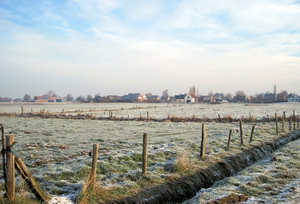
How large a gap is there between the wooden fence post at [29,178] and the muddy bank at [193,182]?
1965mm

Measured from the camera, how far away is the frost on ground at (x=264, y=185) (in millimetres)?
6230

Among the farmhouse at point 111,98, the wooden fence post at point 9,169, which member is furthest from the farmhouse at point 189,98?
the wooden fence post at point 9,169

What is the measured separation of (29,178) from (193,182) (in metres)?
5.38

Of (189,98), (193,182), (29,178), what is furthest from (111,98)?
(29,178)

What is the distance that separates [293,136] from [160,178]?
16218mm

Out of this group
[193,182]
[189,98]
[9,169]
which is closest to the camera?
[9,169]

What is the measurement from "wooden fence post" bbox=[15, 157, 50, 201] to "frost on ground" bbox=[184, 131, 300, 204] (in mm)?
4084

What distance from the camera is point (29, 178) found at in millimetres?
4910

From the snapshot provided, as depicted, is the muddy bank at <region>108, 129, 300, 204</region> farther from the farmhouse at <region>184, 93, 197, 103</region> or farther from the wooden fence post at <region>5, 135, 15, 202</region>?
the farmhouse at <region>184, 93, 197, 103</region>

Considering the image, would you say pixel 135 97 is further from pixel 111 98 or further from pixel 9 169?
pixel 9 169

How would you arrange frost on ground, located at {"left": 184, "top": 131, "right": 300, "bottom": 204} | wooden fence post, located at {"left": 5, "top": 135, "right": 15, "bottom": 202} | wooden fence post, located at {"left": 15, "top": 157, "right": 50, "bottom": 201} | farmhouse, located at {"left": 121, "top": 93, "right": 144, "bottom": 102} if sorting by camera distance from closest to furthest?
wooden fence post, located at {"left": 5, "top": 135, "right": 15, "bottom": 202} < wooden fence post, located at {"left": 15, "top": 157, "right": 50, "bottom": 201} < frost on ground, located at {"left": 184, "top": 131, "right": 300, "bottom": 204} < farmhouse, located at {"left": 121, "top": 93, "right": 144, "bottom": 102}

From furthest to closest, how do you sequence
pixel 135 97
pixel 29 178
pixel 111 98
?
pixel 135 97 < pixel 111 98 < pixel 29 178

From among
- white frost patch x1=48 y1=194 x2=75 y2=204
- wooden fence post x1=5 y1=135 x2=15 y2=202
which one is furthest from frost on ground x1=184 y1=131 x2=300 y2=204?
wooden fence post x1=5 y1=135 x2=15 y2=202

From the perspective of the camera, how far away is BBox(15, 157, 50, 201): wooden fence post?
15.6ft
